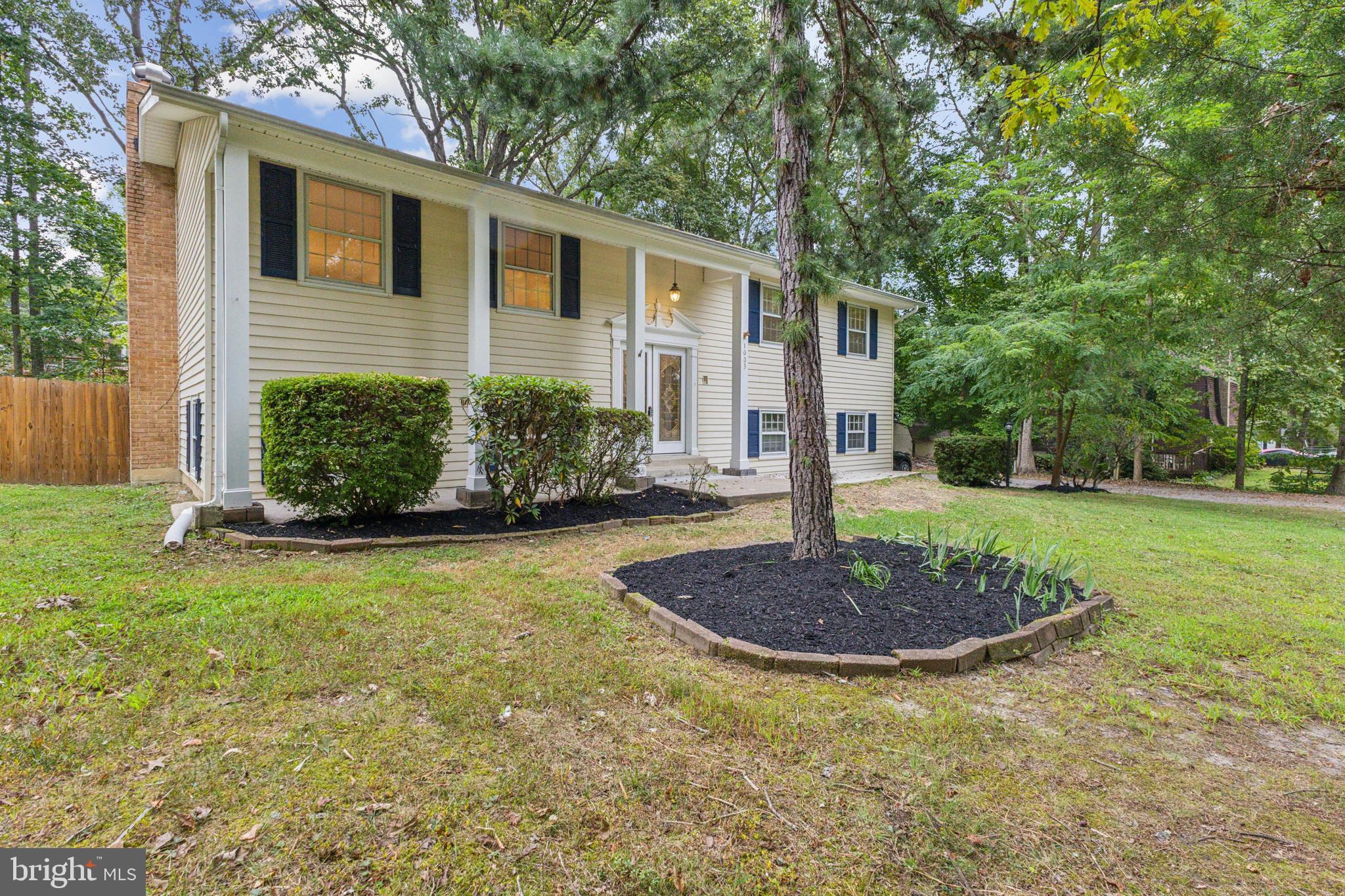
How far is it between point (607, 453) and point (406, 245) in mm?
3539

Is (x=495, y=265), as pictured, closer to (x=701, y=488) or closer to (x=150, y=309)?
(x=701, y=488)

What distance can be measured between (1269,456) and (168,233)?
31.5 m

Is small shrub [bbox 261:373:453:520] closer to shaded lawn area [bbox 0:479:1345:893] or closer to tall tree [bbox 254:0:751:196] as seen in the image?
shaded lawn area [bbox 0:479:1345:893]

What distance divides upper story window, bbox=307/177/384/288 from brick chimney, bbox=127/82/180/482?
3957mm

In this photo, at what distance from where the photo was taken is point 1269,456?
21.0 meters

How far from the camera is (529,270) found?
325 inches

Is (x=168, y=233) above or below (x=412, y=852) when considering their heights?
above

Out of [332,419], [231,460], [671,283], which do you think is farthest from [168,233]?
[671,283]

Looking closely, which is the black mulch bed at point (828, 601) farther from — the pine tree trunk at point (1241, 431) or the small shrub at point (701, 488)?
the pine tree trunk at point (1241, 431)

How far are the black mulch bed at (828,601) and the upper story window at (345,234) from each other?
5176 millimetres

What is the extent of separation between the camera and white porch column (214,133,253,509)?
5473 mm

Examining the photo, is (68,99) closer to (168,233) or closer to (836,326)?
(168,233)

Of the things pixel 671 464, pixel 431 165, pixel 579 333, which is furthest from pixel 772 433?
pixel 431 165

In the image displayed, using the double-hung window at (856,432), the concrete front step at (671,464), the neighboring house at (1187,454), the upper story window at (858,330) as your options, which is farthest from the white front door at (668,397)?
the neighboring house at (1187,454)
